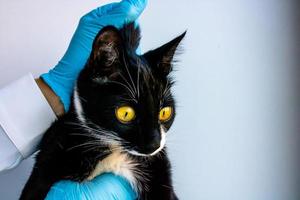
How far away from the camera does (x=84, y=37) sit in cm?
104

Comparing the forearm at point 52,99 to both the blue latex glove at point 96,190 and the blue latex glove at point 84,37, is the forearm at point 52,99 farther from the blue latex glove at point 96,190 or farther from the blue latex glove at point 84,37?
the blue latex glove at point 96,190

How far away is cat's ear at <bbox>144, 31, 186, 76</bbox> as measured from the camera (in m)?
0.85

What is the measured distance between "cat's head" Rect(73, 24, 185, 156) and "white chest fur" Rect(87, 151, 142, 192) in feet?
0.17

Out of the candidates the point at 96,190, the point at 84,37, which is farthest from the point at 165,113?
the point at 84,37

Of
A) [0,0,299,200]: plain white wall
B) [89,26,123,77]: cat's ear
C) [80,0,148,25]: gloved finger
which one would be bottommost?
[0,0,299,200]: plain white wall

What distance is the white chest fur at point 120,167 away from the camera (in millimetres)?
877

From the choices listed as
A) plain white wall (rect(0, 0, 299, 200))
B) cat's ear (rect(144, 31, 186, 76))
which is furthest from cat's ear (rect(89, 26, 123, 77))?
plain white wall (rect(0, 0, 299, 200))

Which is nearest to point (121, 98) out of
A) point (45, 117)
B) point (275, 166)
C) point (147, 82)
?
point (147, 82)

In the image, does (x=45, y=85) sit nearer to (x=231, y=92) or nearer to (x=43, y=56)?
(x=43, y=56)

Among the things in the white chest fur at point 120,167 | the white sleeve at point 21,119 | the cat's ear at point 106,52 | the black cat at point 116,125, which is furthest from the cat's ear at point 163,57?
the white sleeve at point 21,119

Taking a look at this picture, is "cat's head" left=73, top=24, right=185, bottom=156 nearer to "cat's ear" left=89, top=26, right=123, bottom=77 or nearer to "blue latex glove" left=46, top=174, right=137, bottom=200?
"cat's ear" left=89, top=26, right=123, bottom=77

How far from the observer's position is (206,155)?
1244 millimetres

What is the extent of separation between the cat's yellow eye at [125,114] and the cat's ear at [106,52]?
0.09 meters

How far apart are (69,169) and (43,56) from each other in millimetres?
515
